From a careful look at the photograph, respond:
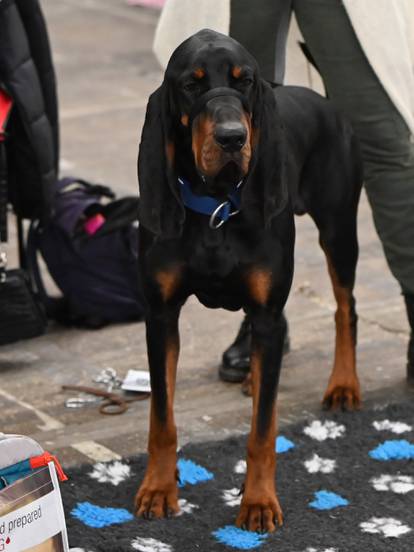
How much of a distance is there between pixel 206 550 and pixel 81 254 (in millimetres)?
1963

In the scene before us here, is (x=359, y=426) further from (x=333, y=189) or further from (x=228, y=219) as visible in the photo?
(x=228, y=219)

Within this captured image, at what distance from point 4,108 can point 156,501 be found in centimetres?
177

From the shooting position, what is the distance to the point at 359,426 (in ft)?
14.5

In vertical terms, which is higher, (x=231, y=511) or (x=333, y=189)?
(x=333, y=189)

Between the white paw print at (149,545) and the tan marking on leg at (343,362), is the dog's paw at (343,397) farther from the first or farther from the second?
the white paw print at (149,545)

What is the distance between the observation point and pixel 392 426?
14.4ft

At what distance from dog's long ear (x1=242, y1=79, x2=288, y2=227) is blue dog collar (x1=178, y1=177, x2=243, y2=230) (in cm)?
2

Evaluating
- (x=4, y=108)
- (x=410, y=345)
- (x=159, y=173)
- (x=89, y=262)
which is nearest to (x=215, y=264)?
(x=159, y=173)

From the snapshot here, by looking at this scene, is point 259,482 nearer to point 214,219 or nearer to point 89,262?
point 214,219

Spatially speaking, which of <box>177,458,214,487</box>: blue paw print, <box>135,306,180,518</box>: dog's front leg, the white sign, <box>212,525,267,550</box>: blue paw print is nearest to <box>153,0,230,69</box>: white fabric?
<box>135,306,180,518</box>: dog's front leg

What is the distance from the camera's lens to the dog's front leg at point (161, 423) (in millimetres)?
3803

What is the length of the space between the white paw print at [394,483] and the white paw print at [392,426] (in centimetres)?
31

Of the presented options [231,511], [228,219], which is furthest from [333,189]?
[231,511]

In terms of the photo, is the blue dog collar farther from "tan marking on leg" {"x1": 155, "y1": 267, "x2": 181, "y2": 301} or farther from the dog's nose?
the dog's nose
